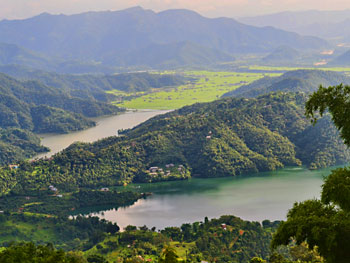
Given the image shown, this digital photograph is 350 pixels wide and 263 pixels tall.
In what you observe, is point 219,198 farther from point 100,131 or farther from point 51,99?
point 51,99

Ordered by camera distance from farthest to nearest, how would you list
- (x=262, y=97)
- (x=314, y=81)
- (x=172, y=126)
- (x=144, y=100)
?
1. (x=144, y=100)
2. (x=314, y=81)
3. (x=262, y=97)
4. (x=172, y=126)

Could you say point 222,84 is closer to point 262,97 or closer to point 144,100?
point 144,100

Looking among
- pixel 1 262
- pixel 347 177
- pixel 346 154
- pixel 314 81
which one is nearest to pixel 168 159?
pixel 346 154

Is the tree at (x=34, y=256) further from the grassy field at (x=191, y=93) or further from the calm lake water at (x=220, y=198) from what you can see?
the grassy field at (x=191, y=93)

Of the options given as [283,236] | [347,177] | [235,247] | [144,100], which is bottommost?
[235,247]

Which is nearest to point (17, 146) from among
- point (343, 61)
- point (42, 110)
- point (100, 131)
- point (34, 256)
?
point (100, 131)

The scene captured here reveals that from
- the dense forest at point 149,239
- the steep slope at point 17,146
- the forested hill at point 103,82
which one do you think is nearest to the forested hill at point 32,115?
the steep slope at point 17,146
